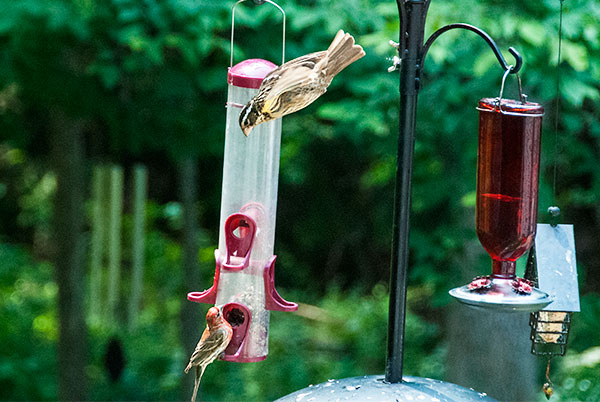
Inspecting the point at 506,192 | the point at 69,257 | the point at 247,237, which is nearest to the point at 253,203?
the point at 247,237

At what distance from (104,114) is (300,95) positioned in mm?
3011

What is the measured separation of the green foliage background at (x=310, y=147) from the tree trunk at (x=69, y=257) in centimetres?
31

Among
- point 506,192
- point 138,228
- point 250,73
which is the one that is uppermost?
point 250,73

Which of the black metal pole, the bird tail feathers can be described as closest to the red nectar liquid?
the black metal pole

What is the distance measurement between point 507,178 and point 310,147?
4.88m

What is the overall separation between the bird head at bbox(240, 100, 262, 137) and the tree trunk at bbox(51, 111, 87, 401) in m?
3.79

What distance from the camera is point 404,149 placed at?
6.08 ft

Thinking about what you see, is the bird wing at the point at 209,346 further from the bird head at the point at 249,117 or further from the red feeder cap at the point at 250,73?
the red feeder cap at the point at 250,73

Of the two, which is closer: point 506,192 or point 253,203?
point 506,192

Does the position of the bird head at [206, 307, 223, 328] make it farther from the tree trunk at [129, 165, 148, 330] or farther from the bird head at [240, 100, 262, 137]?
the tree trunk at [129, 165, 148, 330]

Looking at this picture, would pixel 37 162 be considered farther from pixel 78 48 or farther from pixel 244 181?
pixel 244 181

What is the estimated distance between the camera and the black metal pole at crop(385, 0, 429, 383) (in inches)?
72.7

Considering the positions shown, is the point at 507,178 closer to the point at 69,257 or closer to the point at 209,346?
the point at 209,346

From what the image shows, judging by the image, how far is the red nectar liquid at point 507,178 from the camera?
1831 mm
